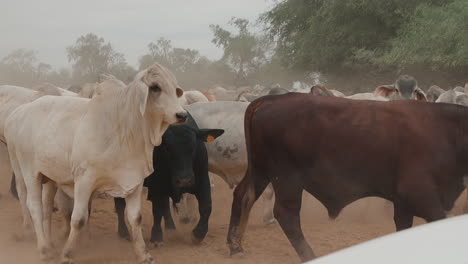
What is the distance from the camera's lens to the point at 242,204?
211 inches

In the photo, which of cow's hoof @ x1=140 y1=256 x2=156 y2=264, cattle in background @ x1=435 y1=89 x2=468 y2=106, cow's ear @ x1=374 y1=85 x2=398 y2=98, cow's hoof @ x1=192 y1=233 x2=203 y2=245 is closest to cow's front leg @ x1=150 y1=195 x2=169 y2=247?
cow's hoof @ x1=192 y1=233 x2=203 y2=245

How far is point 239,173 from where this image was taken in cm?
683

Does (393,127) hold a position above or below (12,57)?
above

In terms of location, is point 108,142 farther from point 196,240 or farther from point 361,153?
point 361,153

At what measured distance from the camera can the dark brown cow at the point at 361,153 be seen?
4504 mm

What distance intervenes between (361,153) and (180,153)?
181 centimetres

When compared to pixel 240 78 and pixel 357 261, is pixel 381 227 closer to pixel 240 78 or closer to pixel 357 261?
pixel 357 261

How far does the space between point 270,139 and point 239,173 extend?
1.98m

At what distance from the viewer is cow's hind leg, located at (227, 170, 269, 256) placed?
5.24 meters

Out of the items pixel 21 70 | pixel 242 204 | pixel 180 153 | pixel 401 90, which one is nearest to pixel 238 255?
pixel 242 204

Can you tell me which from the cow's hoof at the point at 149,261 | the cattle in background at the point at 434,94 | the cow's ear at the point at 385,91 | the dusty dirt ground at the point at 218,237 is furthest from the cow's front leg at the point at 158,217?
the cattle in background at the point at 434,94

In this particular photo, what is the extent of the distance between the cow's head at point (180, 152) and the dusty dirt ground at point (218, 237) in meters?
0.72

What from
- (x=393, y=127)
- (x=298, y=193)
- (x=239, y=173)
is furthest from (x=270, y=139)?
(x=239, y=173)

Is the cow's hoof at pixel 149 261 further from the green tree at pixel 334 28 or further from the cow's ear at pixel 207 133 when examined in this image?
the green tree at pixel 334 28
